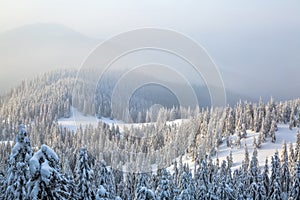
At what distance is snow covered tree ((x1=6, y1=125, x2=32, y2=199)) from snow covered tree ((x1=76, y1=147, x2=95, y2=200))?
815 centimetres

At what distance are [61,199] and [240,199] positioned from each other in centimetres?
4754

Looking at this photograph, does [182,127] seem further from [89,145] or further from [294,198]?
[294,198]

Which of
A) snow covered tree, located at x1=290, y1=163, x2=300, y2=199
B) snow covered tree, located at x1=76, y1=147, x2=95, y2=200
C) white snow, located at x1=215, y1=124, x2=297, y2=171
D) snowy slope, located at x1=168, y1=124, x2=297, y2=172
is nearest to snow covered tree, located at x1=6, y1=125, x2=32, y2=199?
snow covered tree, located at x1=76, y1=147, x2=95, y2=200

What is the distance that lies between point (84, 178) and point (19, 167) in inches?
348

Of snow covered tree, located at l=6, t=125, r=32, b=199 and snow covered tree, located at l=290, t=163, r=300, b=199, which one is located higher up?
snow covered tree, located at l=6, t=125, r=32, b=199

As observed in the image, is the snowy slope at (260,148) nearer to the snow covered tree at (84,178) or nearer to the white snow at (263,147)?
the white snow at (263,147)

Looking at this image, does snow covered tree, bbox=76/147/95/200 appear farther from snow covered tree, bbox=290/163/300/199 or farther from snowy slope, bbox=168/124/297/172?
snowy slope, bbox=168/124/297/172

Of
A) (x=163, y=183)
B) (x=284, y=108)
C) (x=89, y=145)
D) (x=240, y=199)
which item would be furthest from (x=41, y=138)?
(x=163, y=183)

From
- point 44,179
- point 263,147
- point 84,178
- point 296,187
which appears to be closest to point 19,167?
point 44,179

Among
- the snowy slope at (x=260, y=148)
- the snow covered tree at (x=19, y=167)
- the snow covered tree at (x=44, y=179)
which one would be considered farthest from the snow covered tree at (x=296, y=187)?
the snowy slope at (x=260, y=148)

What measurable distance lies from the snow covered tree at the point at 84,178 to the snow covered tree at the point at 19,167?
26.7 feet

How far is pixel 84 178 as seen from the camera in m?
24.7

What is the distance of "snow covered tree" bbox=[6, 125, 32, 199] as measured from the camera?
53.3 ft

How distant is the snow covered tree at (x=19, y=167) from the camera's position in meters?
16.2
